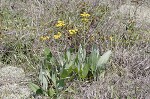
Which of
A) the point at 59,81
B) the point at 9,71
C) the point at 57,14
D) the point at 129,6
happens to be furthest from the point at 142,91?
the point at 129,6

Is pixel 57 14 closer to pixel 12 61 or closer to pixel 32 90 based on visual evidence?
pixel 12 61

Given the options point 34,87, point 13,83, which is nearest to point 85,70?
point 34,87

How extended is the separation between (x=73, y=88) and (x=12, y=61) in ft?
2.52

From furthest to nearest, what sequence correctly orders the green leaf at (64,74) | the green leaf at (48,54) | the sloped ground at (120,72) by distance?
the green leaf at (48,54)
the green leaf at (64,74)
the sloped ground at (120,72)

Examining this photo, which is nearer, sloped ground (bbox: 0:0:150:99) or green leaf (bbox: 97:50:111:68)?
sloped ground (bbox: 0:0:150:99)

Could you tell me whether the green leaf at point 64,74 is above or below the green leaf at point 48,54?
below

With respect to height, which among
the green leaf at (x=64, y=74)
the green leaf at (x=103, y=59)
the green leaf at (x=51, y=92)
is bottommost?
the green leaf at (x=51, y=92)

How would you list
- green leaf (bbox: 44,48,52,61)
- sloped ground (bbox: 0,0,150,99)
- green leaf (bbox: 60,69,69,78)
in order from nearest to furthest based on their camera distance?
1. sloped ground (bbox: 0,0,150,99)
2. green leaf (bbox: 60,69,69,78)
3. green leaf (bbox: 44,48,52,61)

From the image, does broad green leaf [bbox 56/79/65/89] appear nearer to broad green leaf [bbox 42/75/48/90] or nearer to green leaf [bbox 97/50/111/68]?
broad green leaf [bbox 42/75/48/90]

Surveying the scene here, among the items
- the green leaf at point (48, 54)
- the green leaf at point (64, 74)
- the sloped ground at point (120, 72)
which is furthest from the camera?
the green leaf at point (48, 54)

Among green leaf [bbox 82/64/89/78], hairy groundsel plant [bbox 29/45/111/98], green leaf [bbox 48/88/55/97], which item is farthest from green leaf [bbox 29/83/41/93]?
green leaf [bbox 82/64/89/78]

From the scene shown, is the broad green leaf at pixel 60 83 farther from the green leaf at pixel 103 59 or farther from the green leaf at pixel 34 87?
the green leaf at pixel 103 59

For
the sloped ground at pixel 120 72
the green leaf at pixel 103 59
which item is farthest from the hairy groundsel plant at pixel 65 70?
the sloped ground at pixel 120 72

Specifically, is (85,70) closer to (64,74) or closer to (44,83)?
(64,74)
